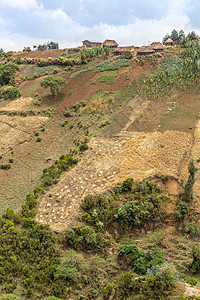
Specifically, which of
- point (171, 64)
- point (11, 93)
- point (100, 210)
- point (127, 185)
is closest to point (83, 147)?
point (127, 185)

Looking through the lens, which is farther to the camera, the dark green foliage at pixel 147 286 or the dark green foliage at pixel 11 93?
the dark green foliage at pixel 11 93

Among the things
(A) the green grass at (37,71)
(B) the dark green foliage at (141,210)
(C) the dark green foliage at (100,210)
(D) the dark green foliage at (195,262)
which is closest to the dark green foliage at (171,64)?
(B) the dark green foliage at (141,210)

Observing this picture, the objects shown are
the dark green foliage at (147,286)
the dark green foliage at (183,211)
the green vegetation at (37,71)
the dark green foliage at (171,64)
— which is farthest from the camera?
the green vegetation at (37,71)

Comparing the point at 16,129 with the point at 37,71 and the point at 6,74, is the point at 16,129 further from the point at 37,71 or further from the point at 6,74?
the point at 37,71

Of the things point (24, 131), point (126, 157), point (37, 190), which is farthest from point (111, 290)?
point (24, 131)

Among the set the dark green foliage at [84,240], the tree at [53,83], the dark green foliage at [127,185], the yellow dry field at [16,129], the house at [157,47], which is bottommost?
the dark green foliage at [84,240]

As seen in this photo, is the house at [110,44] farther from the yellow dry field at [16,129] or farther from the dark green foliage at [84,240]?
the dark green foliage at [84,240]
